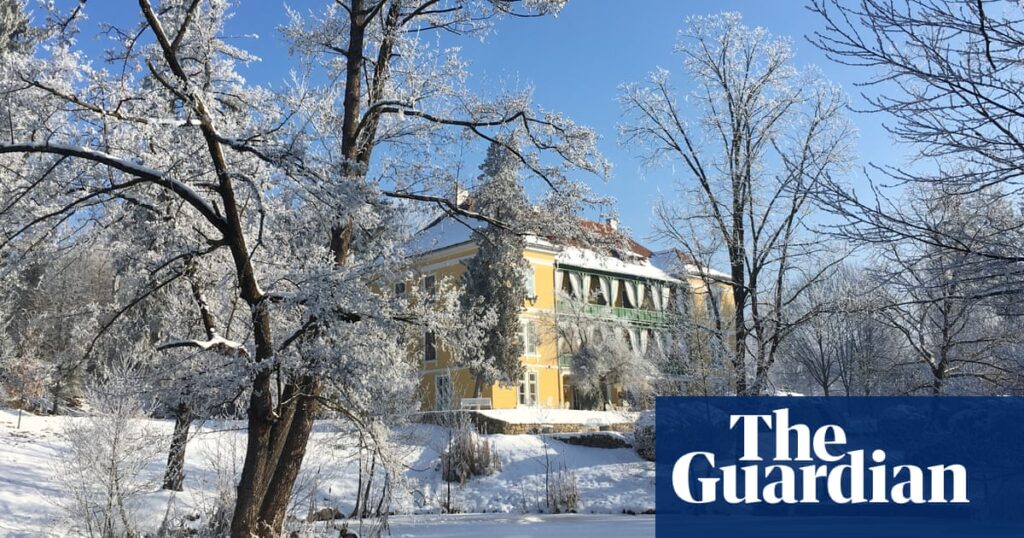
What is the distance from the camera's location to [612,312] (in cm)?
4038

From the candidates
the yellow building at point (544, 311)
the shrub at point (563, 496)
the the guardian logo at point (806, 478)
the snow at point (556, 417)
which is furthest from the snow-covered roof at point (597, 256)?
the snow at point (556, 417)

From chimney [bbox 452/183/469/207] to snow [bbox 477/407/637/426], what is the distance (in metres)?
13.3

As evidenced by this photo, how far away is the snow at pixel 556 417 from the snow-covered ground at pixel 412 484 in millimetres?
1496

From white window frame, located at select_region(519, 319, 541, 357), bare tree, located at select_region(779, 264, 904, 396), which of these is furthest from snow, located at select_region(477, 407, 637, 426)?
white window frame, located at select_region(519, 319, 541, 357)

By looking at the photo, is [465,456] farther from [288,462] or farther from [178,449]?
[288,462]

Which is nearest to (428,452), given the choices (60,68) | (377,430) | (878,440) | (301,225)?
(878,440)

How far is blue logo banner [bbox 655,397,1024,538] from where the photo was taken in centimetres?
1427

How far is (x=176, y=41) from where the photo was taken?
8234mm

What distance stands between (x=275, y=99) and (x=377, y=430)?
3.82m

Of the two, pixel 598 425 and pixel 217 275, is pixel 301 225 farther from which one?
pixel 598 425

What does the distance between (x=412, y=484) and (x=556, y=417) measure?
1459 cm

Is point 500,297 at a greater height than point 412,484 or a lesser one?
greater

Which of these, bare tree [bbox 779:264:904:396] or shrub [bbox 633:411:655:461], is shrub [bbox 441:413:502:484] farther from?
bare tree [bbox 779:264:904:396]

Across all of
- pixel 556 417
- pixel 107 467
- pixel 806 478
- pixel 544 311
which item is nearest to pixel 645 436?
pixel 556 417
